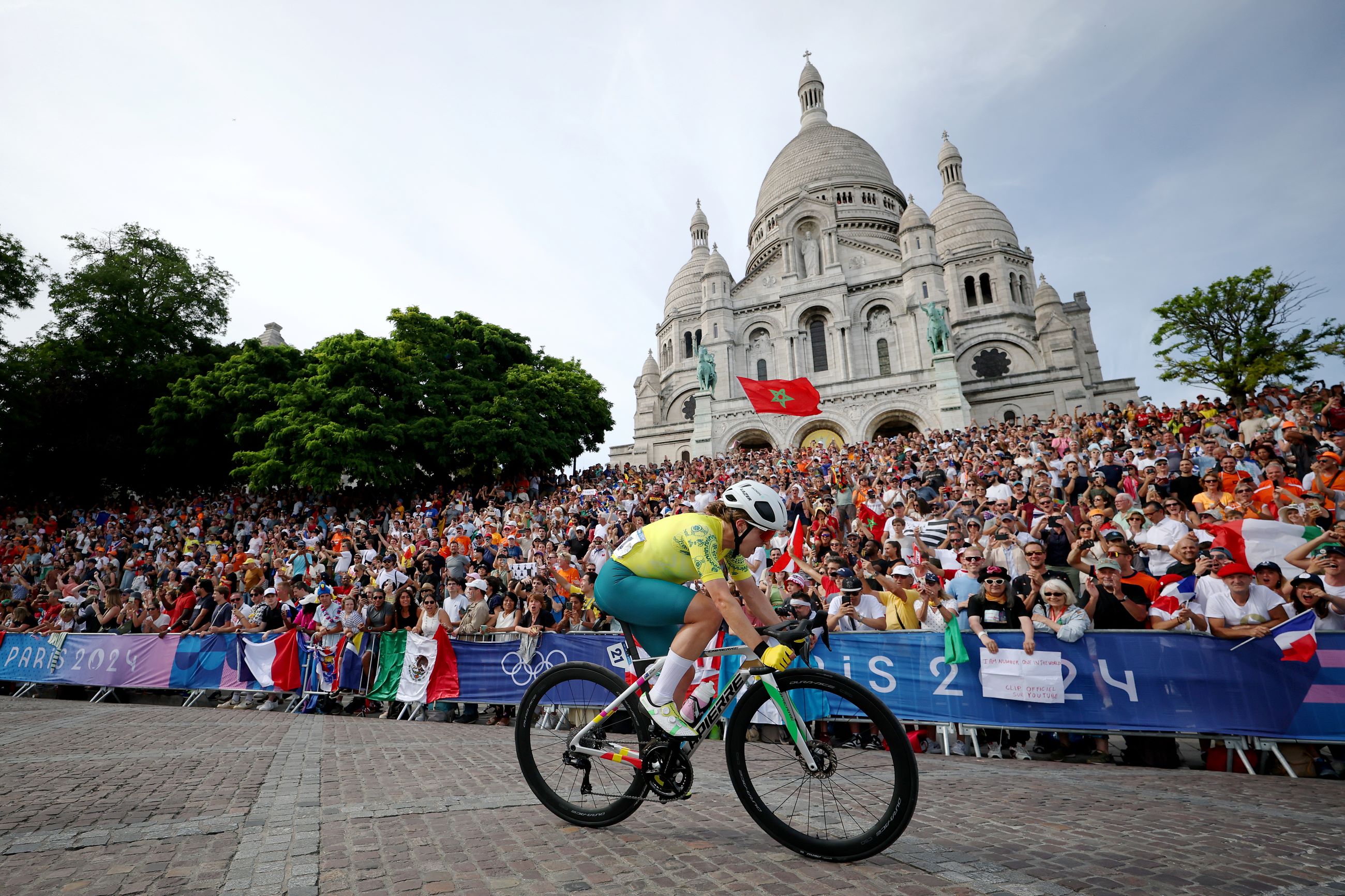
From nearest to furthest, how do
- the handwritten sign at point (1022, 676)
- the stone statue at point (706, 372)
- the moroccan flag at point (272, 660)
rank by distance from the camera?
the handwritten sign at point (1022, 676) < the moroccan flag at point (272, 660) < the stone statue at point (706, 372)

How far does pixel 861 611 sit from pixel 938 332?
3475 cm

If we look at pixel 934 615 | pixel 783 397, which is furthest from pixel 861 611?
pixel 783 397

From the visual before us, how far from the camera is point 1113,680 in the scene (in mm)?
5895

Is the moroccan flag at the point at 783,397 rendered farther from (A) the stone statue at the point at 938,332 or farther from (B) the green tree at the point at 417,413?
(A) the stone statue at the point at 938,332

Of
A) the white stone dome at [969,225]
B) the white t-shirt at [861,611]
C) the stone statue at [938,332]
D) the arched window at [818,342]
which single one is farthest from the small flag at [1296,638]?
the white stone dome at [969,225]

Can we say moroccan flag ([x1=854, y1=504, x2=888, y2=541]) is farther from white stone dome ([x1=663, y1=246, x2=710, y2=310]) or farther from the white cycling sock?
white stone dome ([x1=663, y1=246, x2=710, y2=310])

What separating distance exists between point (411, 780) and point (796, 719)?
125 inches

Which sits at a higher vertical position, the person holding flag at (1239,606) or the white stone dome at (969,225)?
the white stone dome at (969,225)

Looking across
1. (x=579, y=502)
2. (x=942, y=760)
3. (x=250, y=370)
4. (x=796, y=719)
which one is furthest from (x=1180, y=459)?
(x=250, y=370)

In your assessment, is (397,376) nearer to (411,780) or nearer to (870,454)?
(870,454)

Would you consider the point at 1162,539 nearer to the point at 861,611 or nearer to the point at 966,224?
the point at 861,611

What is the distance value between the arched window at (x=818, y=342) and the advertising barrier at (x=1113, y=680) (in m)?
42.4

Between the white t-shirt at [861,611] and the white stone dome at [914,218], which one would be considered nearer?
the white t-shirt at [861,611]

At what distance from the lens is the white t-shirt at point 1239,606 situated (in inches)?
224
